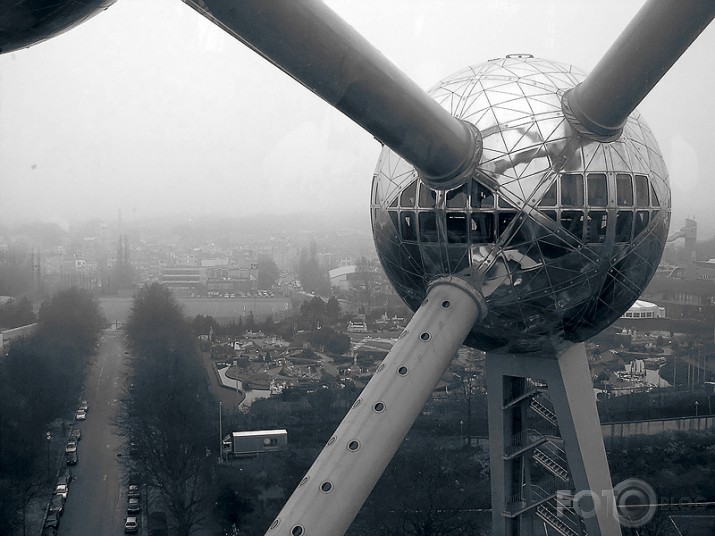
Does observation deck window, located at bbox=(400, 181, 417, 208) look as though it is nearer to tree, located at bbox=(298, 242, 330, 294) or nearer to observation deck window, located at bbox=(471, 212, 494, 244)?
observation deck window, located at bbox=(471, 212, 494, 244)

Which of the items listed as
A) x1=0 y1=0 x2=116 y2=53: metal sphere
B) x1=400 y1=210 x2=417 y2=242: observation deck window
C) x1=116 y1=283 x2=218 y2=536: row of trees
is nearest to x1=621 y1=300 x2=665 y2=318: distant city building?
x1=116 y1=283 x2=218 y2=536: row of trees

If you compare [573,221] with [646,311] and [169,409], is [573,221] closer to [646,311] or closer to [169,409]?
[169,409]

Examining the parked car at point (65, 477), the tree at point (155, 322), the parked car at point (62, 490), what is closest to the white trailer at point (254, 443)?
the parked car at point (65, 477)

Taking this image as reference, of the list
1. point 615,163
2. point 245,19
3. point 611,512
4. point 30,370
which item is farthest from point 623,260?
point 30,370

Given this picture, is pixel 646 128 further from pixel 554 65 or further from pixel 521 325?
pixel 521 325

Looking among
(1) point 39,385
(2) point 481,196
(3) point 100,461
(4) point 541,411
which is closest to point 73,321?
(1) point 39,385

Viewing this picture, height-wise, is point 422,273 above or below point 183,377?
above

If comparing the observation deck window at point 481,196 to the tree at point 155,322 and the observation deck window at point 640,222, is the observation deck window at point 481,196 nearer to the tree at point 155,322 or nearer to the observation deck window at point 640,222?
the observation deck window at point 640,222
